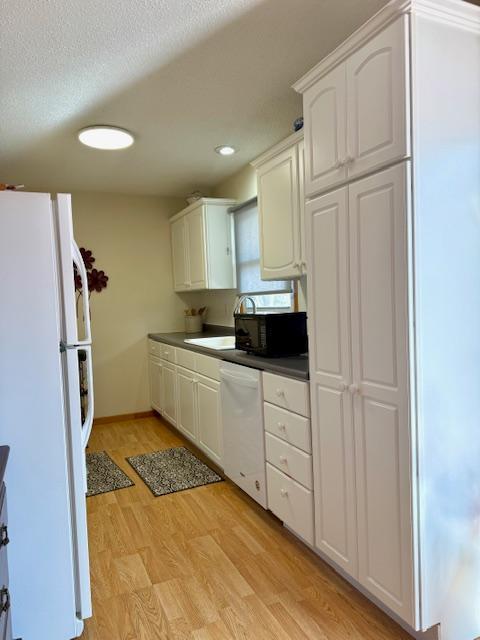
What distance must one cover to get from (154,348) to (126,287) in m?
0.75

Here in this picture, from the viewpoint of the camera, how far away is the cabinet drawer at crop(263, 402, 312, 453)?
203 centimetres

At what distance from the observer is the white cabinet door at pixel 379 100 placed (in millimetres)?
1404

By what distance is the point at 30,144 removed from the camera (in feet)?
10.2

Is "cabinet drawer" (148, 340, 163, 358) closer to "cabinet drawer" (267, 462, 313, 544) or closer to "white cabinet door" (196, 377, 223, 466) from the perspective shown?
"white cabinet door" (196, 377, 223, 466)

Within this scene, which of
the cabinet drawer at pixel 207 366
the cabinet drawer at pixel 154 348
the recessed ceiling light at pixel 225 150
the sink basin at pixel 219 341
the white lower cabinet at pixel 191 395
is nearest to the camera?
the cabinet drawer at pixel 207 366

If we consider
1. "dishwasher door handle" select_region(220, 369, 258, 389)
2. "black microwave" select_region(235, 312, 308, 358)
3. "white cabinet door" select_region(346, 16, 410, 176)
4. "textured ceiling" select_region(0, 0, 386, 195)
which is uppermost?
"textured ceiling" select_region(0, 0, 386, 195)

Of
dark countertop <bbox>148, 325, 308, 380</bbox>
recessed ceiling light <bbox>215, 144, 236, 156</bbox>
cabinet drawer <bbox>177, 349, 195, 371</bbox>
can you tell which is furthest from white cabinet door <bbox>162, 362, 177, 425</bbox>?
recessed ceiling light <bbox>215, 144, 236, 156</bbox>

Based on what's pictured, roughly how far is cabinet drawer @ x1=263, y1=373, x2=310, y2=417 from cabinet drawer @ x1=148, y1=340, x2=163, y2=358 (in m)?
2.22

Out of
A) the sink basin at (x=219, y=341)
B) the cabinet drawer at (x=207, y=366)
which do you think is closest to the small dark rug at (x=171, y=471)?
the cabinet drawer at (x=207, y=366)

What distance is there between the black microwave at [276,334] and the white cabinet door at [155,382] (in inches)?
78.4

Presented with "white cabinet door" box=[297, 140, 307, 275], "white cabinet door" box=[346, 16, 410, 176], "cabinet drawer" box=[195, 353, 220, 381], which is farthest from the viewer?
"cabinet drawer" box=[195, 353, 220, 381]

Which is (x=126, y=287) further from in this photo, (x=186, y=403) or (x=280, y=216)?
(x=280, y=216)

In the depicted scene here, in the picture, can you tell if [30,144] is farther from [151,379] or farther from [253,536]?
[253,536]

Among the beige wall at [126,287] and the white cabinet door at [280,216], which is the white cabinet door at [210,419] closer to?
the white cabinet door at [280,216]
